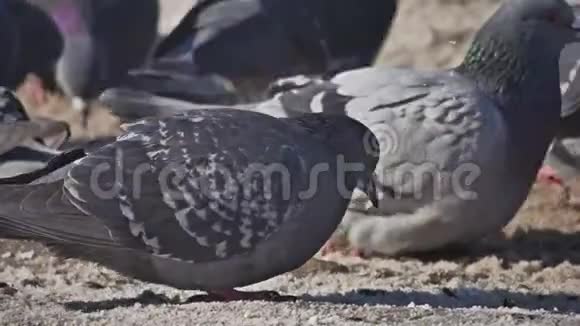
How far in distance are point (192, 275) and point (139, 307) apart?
204mm

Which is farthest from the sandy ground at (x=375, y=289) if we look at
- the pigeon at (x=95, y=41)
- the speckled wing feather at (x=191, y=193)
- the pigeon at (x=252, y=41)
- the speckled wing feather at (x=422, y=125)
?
the pigeon at (x=95, y=41)

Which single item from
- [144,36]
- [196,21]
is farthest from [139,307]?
[144,36]

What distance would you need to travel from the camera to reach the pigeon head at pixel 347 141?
507cm

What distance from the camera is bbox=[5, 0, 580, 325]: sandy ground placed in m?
4.55

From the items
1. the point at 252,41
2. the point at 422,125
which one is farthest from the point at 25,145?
the point at 252,41

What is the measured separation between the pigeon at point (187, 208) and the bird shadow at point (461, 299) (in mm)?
435

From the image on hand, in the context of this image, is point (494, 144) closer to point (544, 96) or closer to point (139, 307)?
point (544, 96)

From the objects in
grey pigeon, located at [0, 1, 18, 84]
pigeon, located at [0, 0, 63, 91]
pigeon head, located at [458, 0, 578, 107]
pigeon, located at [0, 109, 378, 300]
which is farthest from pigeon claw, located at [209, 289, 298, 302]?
pigeon, located at [0, 0, 63, 91]

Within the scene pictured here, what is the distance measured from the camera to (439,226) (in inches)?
238

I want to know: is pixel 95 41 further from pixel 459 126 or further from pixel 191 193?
pixel 191 193

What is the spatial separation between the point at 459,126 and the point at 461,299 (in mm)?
807

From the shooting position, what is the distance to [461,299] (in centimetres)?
547

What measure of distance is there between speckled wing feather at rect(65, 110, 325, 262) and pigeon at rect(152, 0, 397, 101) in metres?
4.08

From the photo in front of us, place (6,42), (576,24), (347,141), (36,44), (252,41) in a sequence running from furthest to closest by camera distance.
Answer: (36,44) → (252,41) → (6,42) → (576,24) → (347,141)
